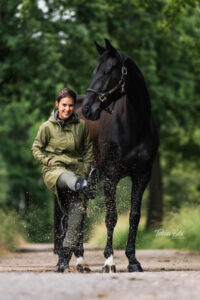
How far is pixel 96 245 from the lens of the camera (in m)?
22.2

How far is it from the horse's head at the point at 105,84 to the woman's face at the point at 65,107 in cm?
20

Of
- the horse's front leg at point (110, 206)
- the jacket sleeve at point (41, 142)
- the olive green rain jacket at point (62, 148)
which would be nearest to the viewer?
the olive green rain jacket at point (62, 148)

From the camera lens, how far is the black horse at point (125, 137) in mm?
9219

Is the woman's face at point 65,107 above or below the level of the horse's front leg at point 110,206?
above

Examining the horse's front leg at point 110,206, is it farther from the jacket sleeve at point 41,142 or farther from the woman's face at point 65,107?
the woman's face at point 65,107

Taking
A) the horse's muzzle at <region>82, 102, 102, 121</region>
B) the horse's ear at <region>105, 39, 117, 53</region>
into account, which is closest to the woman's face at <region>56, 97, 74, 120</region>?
the horse's muzzle at <region>82, 102, 102, 121</region>

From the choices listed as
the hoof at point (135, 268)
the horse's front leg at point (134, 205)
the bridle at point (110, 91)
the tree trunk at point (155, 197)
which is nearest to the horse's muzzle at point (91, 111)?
the bridle at point (110, 91)

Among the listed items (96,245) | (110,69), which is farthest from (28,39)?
(110,69)

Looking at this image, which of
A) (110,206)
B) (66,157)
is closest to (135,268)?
(110,206)

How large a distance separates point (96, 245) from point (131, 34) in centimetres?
661

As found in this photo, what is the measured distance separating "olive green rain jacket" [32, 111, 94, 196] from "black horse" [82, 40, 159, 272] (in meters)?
0.55

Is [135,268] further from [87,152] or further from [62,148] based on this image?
[62,148]

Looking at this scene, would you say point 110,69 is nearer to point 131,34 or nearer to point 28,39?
point 28,39

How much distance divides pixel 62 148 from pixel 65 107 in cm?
50
